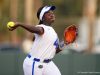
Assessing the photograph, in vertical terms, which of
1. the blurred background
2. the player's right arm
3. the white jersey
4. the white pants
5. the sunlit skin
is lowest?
the blurred background

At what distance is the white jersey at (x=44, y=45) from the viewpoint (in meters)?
7.96

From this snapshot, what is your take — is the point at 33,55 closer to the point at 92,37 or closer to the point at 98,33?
the point at 92,37

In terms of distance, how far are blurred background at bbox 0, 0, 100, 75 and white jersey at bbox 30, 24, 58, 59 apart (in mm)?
741

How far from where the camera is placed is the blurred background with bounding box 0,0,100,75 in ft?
48.1

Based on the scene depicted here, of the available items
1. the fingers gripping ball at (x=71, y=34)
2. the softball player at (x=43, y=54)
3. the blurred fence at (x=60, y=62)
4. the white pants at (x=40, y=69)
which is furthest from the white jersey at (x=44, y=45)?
the blurred fence at (x=60, y=62)

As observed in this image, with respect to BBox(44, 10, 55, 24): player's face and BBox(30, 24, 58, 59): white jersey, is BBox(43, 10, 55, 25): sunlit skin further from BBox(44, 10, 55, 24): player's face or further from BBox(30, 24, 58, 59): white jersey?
BBox(30, 24, 58, 59): white jersey

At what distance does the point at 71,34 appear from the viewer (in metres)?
8.55

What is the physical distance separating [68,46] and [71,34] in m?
0.26

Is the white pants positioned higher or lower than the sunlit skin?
lower

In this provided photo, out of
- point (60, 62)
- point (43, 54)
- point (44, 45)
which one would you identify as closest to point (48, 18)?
point (44, 45)

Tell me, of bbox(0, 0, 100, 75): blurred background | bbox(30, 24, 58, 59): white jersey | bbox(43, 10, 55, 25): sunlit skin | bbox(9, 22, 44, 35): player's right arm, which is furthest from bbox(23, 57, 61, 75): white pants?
bbox(0, 0, 100, 75): blurred background

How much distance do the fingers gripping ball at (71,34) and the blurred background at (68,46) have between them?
0.55 ft

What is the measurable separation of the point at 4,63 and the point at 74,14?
58959mm

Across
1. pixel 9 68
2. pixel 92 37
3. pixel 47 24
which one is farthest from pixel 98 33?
pixel 47 24
